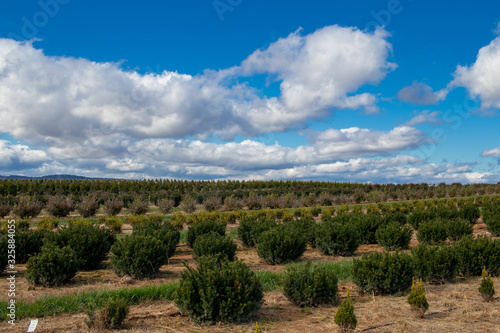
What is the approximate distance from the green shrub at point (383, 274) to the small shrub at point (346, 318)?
2089mm

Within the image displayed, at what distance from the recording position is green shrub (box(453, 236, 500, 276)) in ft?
25.3

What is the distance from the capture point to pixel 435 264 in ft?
22.9

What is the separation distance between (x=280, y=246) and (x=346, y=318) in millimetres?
4851

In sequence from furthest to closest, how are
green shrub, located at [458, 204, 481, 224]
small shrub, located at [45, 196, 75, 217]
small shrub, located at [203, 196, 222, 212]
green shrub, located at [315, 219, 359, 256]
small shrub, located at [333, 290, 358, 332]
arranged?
small shrub, located at [203, 196, 222, 212] → small shrub, located at [45, 196, 75, 217] → green shrub, located at [458, 204, 481, 224] → green shrub, located at [315, 219, 359, 256] → small shrub, located at [333, 290, 358, 332]

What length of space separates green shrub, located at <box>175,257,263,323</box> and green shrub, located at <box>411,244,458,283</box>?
3.70 meters

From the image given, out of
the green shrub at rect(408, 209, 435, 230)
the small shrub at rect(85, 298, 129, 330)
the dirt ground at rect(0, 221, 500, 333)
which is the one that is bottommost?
the dirt ground at rect(0, 221, 500, 333)

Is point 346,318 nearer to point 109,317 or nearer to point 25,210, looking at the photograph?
point 109,317

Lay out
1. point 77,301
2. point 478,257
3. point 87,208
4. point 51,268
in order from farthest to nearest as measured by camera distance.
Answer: point 87,208 → point 478,257 → point 51,268 → point 77,301

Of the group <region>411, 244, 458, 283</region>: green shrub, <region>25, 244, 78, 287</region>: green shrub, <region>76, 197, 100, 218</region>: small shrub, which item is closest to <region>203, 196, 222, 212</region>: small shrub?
<region>76, 197, 100, 218</region>: small shrub

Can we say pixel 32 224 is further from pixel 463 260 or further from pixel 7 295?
pixel 463 260

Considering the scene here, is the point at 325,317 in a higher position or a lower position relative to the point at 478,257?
lower

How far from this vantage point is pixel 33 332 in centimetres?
450

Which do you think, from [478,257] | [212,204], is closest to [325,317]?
[478,257]

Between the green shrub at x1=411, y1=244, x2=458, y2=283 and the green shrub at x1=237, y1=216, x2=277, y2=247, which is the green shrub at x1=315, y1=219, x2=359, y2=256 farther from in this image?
the green shrub at x1=411, y1=244, x2=458, y2=283
